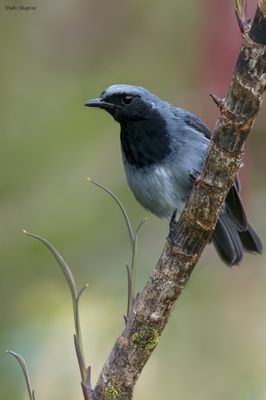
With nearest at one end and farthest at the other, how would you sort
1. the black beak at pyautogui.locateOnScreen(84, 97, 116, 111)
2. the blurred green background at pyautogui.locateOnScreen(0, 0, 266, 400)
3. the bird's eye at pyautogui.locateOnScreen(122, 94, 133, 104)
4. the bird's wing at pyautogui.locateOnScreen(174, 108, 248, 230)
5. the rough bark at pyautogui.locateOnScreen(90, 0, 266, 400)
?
1. the rough bark at pyautogui.locateOnScreen(90, 0, 266, 400)
2. the bird's wing at pyautogui.locateOnScreen(174, 108, 248, 230)
3. the blurred green background at pyautogui.locateOnScreen(0, 0, 266, 400)
4. the black beak at pyautogui.locateOnScreen(84, 97, 116, 111)
5. the bird's eye at pyautogui.locateOnScreen(122, 94, 133, 104)

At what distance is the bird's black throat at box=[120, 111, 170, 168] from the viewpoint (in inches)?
165

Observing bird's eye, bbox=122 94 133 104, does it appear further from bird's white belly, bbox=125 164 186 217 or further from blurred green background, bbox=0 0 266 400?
blurred green background, bbox=0 0 266 400

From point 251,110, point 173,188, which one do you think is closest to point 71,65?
point 173,188

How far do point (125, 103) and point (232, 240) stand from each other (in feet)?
2.89

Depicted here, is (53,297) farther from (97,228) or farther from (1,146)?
(1,146)

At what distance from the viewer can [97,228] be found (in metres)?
5.00

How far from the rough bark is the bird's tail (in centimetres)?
166

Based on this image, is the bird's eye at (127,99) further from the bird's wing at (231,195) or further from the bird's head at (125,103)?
the bird's wing at (231,195)

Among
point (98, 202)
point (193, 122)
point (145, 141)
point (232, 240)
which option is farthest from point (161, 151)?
point (98, 202)

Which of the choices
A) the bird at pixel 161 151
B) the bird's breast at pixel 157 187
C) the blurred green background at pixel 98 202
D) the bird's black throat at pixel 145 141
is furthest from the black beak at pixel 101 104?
the blurred green background at pixel 98 202

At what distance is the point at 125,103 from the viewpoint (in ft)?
14.2

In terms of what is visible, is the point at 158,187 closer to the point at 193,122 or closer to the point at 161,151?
the point at 161,151

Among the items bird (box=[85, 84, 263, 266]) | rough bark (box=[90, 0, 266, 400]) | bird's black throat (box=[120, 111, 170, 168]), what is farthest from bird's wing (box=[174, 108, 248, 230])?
rough bark (box=[90, 0, 266, 400])

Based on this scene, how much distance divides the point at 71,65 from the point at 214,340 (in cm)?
199
